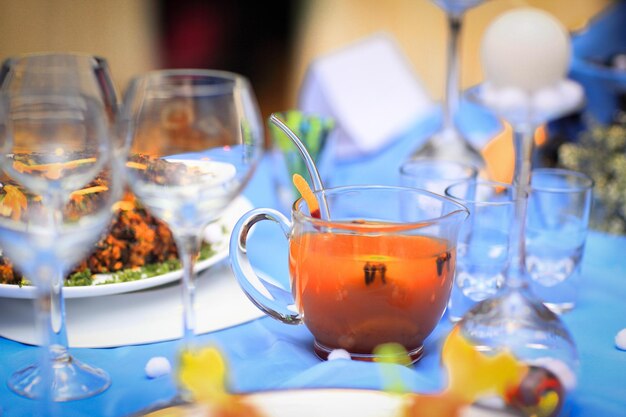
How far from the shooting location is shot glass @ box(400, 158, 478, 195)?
2.98ft

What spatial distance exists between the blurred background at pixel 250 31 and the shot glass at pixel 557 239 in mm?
1864

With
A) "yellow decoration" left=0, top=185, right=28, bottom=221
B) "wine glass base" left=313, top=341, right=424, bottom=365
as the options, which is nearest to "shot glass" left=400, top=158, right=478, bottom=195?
"wine glass base" left=313, top=341, right=424, bottom=365

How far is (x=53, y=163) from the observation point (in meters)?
0.58

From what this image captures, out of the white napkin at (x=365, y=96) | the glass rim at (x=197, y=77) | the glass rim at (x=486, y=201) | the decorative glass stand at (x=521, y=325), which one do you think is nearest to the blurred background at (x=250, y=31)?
the white napkin at (x=365, y=96)

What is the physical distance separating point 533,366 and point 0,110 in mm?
416

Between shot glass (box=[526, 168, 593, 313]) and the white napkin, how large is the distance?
665 millimetres

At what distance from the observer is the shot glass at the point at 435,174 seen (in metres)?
0.91

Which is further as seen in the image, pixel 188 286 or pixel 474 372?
pixel 188 286

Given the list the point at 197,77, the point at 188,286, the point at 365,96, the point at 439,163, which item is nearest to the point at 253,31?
the point at 365,96

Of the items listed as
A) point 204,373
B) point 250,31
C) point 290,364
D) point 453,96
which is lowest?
point 290,364

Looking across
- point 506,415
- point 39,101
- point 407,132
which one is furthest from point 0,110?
point 407,132

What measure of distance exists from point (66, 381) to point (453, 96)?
0.79 m

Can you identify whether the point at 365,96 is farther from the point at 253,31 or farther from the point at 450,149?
the point at 253,31

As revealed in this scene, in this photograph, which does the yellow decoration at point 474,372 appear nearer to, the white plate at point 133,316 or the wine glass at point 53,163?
the wine glass at point 53,163
